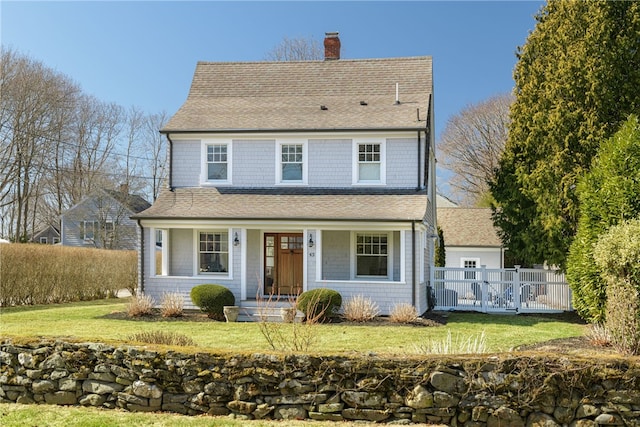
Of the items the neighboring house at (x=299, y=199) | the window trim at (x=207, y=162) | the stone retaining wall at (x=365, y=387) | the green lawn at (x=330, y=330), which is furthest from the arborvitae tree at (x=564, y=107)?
the stone retaining wall at (x=365, y=387)

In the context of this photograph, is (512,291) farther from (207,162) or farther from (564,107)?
(207,162)

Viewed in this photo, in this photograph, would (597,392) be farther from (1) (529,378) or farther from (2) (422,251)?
(2) (422,251)

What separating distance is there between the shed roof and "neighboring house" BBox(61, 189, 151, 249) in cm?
2034

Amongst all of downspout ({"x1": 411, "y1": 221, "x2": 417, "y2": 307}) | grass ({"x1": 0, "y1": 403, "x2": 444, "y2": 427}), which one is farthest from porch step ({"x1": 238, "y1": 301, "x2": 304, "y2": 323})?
grass ({"x1": 0, "y1": 403, "x2": 444, "y2": 427})

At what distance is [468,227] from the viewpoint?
28.6 m

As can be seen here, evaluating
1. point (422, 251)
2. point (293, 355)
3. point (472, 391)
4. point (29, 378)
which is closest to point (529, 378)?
point (472, 391)

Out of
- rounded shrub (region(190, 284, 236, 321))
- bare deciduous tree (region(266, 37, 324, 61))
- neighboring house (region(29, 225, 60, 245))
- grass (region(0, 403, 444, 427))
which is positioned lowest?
grass (region(0, 403, 444, 427))

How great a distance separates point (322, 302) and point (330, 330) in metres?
1.55

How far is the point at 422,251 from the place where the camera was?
53.4 ft

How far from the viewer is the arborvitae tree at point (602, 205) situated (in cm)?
1216

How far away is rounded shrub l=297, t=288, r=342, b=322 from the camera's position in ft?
47.8

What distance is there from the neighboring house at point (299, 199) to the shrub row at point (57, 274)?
192 inches

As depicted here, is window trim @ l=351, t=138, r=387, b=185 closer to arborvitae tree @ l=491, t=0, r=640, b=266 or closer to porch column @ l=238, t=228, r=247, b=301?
porch column @ l=238, t=228, r=247, b=301

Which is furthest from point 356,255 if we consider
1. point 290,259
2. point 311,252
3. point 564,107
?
point 564,107
